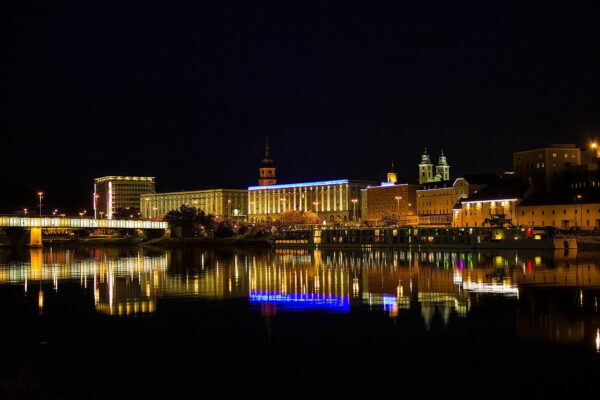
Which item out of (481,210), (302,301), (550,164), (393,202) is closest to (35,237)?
(481,210)

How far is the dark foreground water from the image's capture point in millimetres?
19141

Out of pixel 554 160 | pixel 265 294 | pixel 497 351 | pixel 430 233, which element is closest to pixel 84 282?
pixel 265 294

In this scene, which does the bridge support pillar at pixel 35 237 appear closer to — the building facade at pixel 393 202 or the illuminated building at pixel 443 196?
the illuminated building at pixel 443 196

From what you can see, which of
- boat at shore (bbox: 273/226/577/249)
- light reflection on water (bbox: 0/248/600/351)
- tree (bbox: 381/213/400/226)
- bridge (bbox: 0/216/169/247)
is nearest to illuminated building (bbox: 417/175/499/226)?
tree (bbox: 381/213/400/226)

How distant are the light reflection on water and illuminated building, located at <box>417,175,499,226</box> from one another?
305 feet

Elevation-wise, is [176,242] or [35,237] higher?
[35,237]

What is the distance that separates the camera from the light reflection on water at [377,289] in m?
29.9

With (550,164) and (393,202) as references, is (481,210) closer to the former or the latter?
(550,164)

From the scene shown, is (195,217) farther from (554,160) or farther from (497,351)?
(497,351)

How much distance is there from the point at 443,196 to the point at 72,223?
240 feet

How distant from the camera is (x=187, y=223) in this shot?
156 metres

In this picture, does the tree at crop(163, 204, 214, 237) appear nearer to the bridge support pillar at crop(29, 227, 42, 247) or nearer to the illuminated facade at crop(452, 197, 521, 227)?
the bridge support pillar at crop(29, 227, 42, 247)

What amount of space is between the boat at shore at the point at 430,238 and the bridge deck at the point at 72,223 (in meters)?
31.0

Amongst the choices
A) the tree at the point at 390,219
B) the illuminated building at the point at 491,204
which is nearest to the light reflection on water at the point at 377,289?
the illuminated building at the point at 491,204
